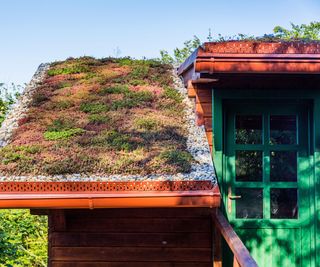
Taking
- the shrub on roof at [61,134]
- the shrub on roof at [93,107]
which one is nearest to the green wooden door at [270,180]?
the shrub on roof at [93,107]

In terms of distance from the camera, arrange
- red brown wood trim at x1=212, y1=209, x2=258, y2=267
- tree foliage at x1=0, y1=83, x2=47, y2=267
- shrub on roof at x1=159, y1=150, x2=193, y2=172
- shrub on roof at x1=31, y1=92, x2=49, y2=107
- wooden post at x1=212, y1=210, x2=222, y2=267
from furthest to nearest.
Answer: tree foliage at x1=0, y1=83, x2=47, y2=267 < shrub on roof at x1=31, y1=92, x2=49, y2=107 < wooden post at x1=212, y1=210, x2=222, y2=267 < shrub on roof at x1=159, y1=150, x2=193, y2=172 < red brown wood trim at x1=212, y1=209, x2=258, y2=267

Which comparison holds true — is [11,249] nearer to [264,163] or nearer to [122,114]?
[122,114]

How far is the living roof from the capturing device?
3621 mm

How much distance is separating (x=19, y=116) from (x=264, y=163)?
2561 millimetres

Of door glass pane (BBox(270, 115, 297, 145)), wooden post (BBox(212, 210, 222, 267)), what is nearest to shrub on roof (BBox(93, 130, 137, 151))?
wooden post (BBox(212, 210, 222, 267))

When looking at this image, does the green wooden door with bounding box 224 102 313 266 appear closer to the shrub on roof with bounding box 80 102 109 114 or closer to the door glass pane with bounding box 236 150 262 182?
the door glass pane with bounding box 236 150 262 182

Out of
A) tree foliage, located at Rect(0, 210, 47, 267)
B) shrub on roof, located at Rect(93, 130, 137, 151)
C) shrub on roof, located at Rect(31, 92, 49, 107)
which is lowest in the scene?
tree foliage, located at Rect(0, 210, 47, 267)

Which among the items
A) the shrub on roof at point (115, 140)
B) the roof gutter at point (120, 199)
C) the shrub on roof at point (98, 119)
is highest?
the shrub on roof at point (98, 119)

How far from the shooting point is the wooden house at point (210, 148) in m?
3.96

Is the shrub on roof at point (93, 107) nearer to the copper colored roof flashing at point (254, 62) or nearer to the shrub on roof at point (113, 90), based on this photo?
the shrub on roof at point (113, 90)

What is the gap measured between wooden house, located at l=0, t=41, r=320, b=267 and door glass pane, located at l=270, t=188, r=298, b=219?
0.01 m

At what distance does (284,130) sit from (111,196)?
7.14 feet

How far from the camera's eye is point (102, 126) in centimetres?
433

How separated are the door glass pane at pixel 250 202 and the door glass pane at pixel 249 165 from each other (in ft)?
0.43
